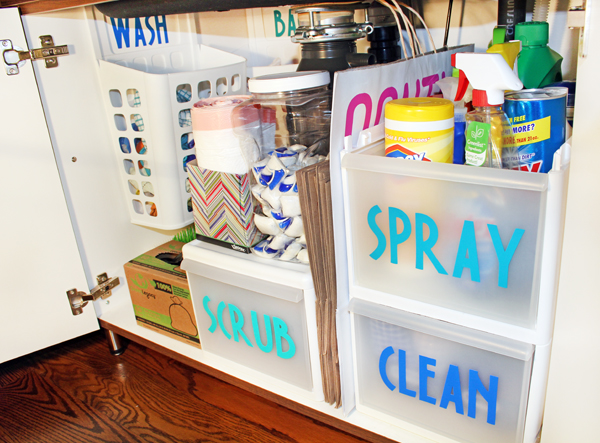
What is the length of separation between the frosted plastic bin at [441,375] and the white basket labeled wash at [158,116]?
58 cm

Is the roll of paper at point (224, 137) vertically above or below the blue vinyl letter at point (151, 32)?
below

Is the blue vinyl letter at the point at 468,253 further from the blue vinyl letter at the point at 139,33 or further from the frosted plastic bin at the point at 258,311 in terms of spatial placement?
the blue vinyl letter at the point at 139,33

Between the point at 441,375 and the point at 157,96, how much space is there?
2.53ft

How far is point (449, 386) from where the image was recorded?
0.72 metres

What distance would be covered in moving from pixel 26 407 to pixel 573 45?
51.5 inches

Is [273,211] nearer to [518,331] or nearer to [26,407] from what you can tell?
[518,331]

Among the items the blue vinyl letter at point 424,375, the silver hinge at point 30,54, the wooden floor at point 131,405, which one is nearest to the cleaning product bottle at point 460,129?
the blue vinyl letter at point 424,375

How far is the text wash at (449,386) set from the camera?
689 mm

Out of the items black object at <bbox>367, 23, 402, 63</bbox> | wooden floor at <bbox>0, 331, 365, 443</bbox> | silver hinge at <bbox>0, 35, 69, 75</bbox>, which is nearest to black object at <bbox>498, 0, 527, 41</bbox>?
black object at <bbox>367, 23, 402, 63</bbox>

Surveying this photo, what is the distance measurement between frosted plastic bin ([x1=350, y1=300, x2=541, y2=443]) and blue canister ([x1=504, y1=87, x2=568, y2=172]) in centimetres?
24

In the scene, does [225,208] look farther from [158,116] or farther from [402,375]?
[402,375]

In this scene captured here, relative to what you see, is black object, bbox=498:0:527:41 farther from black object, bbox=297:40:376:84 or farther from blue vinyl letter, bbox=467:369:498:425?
blue vinyl letter, bbox=467:369:498:425

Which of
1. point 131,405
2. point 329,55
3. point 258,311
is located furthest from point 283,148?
point 131,405

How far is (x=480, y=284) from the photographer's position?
25.2 inches
